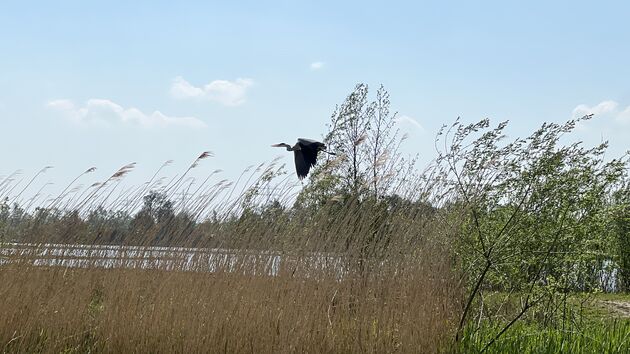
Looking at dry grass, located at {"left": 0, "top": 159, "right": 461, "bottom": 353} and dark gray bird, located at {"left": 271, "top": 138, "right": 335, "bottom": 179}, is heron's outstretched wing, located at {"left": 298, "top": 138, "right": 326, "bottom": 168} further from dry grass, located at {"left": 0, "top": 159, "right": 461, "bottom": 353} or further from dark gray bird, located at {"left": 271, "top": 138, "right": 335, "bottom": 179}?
dry grass, located at {"left": 0, "top": 159, "right": 461, "bottom": 353}

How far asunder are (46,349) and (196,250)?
4.09ft

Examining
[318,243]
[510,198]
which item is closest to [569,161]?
[510,198]

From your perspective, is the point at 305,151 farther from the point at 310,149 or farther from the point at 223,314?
the point at 223,314

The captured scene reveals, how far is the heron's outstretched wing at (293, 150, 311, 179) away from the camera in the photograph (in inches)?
255

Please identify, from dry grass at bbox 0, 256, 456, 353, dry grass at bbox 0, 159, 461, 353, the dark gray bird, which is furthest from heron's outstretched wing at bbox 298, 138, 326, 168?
dry grass at bbox 0, 256, 456, 353

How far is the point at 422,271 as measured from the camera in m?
4.91

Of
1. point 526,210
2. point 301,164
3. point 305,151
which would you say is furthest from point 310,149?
point 526,210

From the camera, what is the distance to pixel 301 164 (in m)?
6.64

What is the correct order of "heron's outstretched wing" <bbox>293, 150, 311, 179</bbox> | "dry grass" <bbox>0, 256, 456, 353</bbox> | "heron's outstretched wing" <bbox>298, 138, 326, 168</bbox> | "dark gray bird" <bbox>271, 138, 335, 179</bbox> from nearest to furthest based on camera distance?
"dry grass" <bbox>0, 256, 456, 353</bbox>, "heron's outstretched wing" <bbox>293, 150, 311, 179</bbox>, "dark gray bird" <bbox>271, 138, 335, 179</bbox>, "heron's outstretched wing" <bbox>298, 138, 326, 168</bbox>

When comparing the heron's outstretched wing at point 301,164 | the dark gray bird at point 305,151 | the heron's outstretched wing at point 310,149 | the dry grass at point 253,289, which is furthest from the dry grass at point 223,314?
the heron's outstretched wing at point 310,149

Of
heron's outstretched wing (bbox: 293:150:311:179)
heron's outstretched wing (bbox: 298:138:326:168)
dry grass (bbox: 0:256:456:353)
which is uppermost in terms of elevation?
heron's outstretched wing (bbox: 298:138:326:168)

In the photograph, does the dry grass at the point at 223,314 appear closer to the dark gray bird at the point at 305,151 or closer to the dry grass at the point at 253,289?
the dry grass at the point at 253,289

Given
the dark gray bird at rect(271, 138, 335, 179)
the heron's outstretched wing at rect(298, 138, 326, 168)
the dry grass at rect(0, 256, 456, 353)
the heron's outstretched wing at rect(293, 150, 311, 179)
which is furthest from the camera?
the heron's outstretched wing at rect(298, 138, 326, 168)

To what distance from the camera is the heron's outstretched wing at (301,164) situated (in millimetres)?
6465
